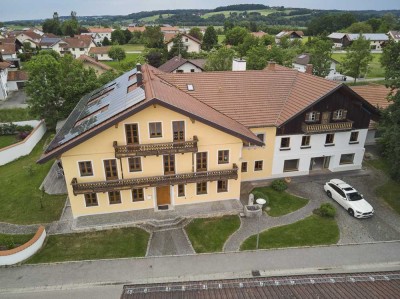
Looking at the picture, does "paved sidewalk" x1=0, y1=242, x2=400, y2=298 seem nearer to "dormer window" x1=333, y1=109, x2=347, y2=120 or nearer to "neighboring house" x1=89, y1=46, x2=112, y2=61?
"dormer window" x1=333, y1=109, x2=347, y2=120

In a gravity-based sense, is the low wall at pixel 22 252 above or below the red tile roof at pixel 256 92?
below

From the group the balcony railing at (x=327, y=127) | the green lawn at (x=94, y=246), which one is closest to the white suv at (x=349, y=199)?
the balcony railing at (x=327, y=127)

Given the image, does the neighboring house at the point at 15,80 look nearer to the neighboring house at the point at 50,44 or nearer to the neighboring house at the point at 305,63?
the neighboring house at the point at 50,44

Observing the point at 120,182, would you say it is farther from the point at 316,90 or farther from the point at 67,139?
the point at 316,90

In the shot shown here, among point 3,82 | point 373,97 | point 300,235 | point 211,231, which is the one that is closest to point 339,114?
point 373,97

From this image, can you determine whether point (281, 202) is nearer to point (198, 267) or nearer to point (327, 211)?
point (327, 211)

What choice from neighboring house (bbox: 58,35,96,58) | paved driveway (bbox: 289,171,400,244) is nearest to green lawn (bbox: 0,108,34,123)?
paved driveway (bbox: 289,171,400,244)
